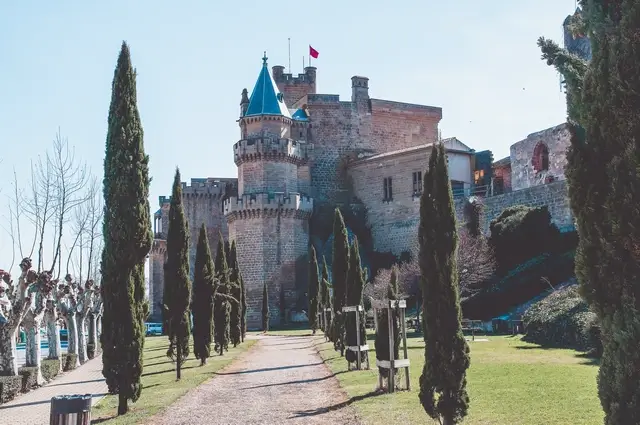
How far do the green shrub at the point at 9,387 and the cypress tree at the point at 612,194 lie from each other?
1439 centimetres

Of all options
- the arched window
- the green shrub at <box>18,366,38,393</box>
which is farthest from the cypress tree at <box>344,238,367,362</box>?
the arched window

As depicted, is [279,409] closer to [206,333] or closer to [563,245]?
[206,333]

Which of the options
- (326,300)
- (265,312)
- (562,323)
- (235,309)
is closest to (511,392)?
(562,323)

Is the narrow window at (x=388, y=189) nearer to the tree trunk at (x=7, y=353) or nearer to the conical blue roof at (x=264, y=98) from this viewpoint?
the conical blue roof at (x=264, y=98)

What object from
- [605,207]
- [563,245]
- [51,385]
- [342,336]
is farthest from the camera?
[563,245]

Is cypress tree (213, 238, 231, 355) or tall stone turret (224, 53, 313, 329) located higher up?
tall stone turret (224, 53, 313, 329)

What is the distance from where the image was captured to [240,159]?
53.1 m

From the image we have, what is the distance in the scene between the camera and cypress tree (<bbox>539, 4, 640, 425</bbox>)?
578 centimetres

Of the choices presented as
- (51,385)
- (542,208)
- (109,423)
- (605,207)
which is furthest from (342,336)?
(542,208)

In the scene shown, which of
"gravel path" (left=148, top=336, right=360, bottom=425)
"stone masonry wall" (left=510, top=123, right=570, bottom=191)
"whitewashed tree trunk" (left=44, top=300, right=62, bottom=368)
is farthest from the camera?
"stone masonry wall" (left=510, top=123, right=570, bottom=191)

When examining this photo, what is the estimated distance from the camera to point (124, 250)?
14.1 meters

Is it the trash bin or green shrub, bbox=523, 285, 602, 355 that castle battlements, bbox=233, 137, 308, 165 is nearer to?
green shrub, bbox=523, 285, 602, 355

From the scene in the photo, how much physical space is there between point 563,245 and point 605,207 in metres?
34.5

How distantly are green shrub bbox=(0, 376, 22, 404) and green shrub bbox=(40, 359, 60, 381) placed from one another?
145 inches
